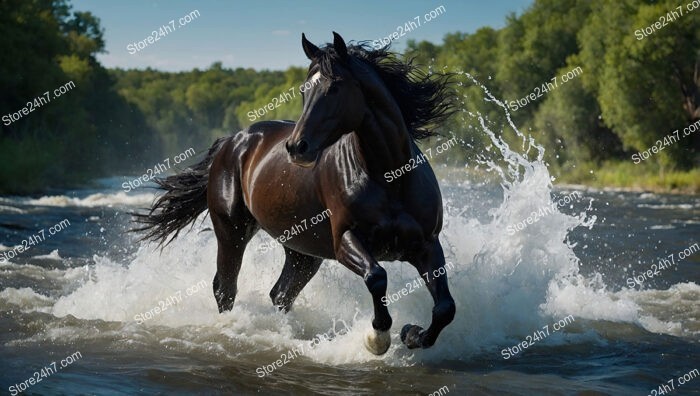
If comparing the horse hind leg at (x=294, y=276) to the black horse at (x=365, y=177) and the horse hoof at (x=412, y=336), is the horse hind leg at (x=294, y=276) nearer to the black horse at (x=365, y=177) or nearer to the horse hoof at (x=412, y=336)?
the black horse at (x=365, y=177)

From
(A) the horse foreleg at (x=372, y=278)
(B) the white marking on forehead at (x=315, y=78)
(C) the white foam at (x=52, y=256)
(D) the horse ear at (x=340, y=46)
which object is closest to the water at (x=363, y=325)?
(A) the horse foreleg at (x=372, y=278)

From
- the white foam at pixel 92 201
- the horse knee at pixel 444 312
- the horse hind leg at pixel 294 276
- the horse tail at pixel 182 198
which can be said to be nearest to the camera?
the horse knee at pixel 444 312

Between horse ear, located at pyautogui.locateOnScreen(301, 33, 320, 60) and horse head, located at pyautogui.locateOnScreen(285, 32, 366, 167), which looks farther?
horse ear, located at pyautogui.locateOnScreen(301, 33, 320, 60)

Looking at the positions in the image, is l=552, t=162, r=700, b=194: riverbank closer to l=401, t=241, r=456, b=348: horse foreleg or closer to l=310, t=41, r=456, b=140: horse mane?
l=310, t=41, r=456, b=140: horse mane

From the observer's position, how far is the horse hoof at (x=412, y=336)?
20.2 feet

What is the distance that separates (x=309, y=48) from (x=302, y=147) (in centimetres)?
89

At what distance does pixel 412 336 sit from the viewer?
623 cm

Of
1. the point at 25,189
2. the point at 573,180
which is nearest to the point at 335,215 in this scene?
the point at 25,189

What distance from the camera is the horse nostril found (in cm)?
552

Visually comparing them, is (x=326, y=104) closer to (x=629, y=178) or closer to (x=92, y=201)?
(x=92, y=201)

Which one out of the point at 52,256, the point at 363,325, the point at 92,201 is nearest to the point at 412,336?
the point at 363,325

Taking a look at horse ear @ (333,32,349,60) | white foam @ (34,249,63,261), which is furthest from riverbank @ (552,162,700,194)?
horse ear @ (333,32,349,60)

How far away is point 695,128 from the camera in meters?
41.4

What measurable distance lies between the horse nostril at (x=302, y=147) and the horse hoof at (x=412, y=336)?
5.55ft
